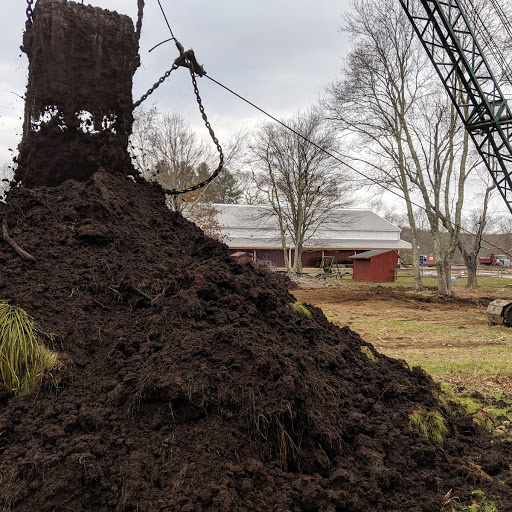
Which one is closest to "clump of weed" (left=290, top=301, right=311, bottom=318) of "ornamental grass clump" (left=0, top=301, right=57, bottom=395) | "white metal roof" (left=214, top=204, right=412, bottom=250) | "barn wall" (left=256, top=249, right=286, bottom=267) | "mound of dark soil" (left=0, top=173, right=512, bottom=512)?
"mound of dark soil" (left=0, top=173, right=512, bottom=512)

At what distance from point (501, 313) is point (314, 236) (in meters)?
25.2

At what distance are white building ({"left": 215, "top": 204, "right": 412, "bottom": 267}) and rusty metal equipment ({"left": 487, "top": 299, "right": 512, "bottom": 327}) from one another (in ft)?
69.5

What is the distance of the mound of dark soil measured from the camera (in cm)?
199

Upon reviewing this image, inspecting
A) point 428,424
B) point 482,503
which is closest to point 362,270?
point 428,424

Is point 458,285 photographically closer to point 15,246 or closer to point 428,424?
point 428,424

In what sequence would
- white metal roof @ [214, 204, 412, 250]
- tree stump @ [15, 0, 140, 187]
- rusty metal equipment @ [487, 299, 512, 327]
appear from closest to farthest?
tree stump @ [15, 0, 140, 187] → rusty metal equipment @ [487, 299, 512, 327] → white metal roof @ [214, 204, 412, 250]

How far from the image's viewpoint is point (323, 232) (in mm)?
36906

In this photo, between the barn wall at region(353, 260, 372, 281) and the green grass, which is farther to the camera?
the barn wall at region(353, 260, 372, 281)

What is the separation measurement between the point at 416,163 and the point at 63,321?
1692 cm

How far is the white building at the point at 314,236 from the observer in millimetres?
33750

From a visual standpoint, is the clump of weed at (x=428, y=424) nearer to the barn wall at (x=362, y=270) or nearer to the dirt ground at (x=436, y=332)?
the dirt ground at (x=436, y=332)

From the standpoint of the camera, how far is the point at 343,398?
294 cm

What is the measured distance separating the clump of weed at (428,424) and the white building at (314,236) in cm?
2758

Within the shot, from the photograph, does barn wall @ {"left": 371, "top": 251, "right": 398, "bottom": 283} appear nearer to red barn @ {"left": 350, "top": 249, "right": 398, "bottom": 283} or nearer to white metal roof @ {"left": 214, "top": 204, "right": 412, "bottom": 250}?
red barn @ {"left": 350, "top": 249, "right": 398, "bottom": 283}
